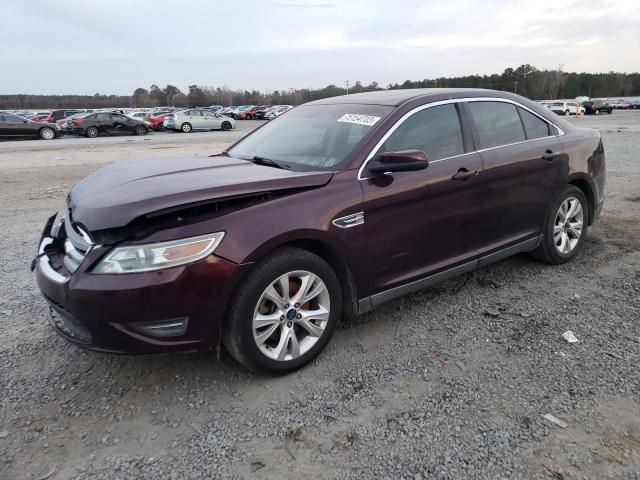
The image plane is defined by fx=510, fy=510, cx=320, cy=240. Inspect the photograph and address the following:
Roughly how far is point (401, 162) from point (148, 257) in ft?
5.40

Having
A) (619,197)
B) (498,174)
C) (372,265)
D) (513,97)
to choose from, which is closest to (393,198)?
(372,265)

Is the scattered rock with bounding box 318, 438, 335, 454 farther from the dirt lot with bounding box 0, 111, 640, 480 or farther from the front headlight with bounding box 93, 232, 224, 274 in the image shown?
the front headlight with bounding box 93, 232, 224, 274

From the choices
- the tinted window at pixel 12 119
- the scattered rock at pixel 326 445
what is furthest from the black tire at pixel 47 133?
the scattered rock at pixel 326 445

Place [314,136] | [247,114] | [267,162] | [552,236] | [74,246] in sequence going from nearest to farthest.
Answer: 1. [74,246]
2. [267,162]
3. [314,136]
4. [552,236]
5. [247,114]

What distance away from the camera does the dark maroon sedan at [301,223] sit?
8.84 feet

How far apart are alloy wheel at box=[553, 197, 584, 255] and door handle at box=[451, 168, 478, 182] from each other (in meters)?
1.39

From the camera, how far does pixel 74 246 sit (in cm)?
300

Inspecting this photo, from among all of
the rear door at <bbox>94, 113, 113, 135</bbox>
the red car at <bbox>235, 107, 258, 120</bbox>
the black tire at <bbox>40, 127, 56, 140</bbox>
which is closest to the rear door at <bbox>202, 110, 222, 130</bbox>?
the rear door at <bbox>94, 113, 113, 135</bbox>

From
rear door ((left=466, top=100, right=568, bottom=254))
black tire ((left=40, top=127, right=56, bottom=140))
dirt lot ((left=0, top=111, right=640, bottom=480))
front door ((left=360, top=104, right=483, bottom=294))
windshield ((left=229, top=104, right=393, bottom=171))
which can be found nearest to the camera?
dirt lot ((left=0, top=111, right=640, bottom=480))

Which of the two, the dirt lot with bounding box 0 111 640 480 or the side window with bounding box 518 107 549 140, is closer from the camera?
the dirt lot with bounding box 0 111 640 480

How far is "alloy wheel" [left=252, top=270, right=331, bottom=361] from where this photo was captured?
2.98m

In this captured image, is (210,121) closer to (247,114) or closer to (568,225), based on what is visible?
(247,114)

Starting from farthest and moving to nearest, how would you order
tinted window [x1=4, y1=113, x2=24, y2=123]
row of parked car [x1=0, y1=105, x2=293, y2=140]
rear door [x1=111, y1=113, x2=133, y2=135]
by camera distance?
rear door [x1=111, y1=113, x2=133, y2=135] < row of parked car [x1=0, y1=105, x2=293, y2=140] < tinted window [x1=4, y1=113, x2=24, y2=123]

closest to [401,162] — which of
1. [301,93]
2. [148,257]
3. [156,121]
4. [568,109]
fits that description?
[148,257]
